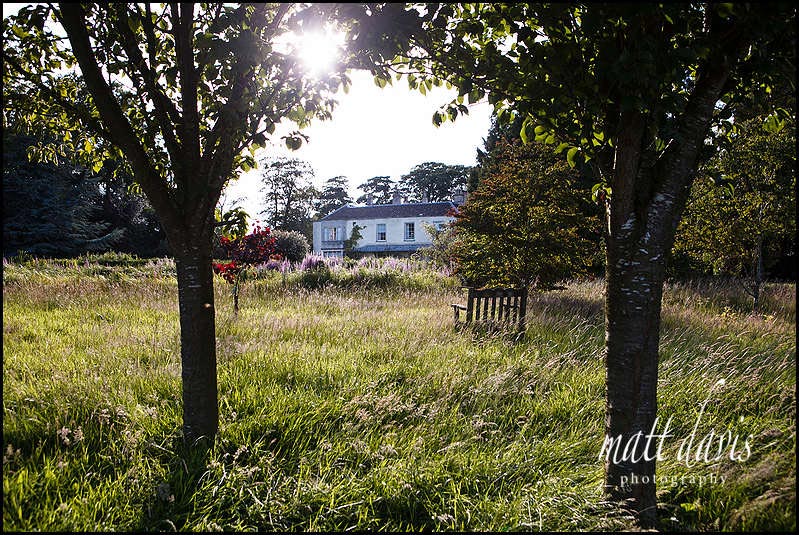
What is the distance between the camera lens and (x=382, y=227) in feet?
140

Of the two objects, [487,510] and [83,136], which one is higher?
[83,136]

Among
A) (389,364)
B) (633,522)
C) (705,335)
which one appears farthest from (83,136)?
(705,335)

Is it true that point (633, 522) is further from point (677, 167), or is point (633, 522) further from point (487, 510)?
point (677, 167)

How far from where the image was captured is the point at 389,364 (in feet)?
17.1

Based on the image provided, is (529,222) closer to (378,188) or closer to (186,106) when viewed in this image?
(186,106)

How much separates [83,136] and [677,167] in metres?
4.75

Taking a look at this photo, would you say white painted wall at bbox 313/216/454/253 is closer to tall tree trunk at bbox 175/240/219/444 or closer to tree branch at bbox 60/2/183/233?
tall tree trunk at bbox 175/240/219/444

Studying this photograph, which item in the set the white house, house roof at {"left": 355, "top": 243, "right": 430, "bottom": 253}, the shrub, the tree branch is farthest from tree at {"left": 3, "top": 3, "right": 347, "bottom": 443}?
house roof at {"left": 355, "top": 243, "right": 430, "bottom": 253}

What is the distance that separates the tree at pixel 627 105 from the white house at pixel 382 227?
35.8m

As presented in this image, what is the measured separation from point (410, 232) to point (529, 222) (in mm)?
33014

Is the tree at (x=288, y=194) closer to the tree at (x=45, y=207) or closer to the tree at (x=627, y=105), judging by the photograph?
the tree at (x=45, y=207)

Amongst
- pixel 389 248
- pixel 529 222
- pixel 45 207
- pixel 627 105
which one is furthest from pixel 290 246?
pixel 627 105

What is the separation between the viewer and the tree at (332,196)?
6384cm

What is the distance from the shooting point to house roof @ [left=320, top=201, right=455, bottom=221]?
1594 inches
